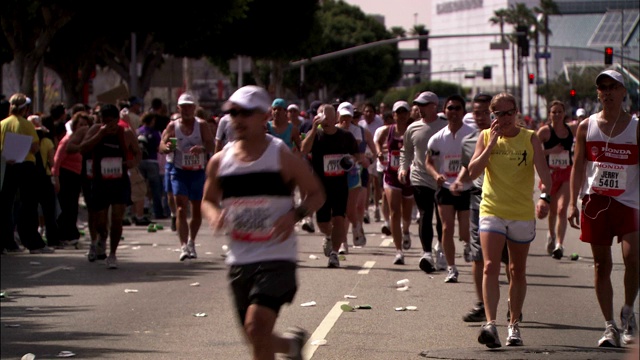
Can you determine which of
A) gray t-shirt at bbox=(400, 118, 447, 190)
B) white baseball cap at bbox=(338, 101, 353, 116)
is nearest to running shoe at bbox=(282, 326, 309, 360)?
gray t-shirt at bbox=(400, 118, 447, 190)

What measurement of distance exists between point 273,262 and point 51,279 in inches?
324

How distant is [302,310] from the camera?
38.8ft

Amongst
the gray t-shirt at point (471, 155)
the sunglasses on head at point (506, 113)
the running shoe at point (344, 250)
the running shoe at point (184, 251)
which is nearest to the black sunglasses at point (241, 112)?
the sunglasses on head at point (506, 113)

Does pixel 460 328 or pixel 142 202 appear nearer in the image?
pixel 460 328

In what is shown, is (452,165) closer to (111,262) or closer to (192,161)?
(192,161)

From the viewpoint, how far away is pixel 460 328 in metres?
10.7

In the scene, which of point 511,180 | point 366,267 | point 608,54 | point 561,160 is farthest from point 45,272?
point 608,54

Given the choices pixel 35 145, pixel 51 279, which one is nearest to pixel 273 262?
pixel 51 279

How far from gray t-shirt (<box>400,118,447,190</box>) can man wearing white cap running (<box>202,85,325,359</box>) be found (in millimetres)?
7263

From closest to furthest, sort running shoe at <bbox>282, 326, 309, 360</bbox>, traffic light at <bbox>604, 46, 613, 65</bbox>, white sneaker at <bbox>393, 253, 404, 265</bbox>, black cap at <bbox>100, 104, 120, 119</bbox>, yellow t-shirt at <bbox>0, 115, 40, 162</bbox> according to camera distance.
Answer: running shoe at <bbox>282, 326, 309, 360</bbox>
black cap at <bbox>100, 104, 120, 119</bbox>
white sneaker at <bbox>393, 253, 404, 265</bbox>
yellow t-shirt at <bbox>0, 115, 40, 162</bbox>
traffic light at <bbox>604, 46, 613, 65</bbox>

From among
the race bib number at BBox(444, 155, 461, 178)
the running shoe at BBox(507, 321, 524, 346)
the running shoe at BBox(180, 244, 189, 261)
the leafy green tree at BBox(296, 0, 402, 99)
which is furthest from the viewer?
the leafy green tree at BBox(296, 0, 402, 99)

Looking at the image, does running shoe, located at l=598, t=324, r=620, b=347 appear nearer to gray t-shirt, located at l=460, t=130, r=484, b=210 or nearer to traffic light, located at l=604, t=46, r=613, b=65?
gray t-shirt, located at l=460, t=130, r=484, b=210

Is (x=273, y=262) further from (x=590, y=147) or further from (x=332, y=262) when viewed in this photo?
(x=332, y=262)

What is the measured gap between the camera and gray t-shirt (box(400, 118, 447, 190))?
14555mm
